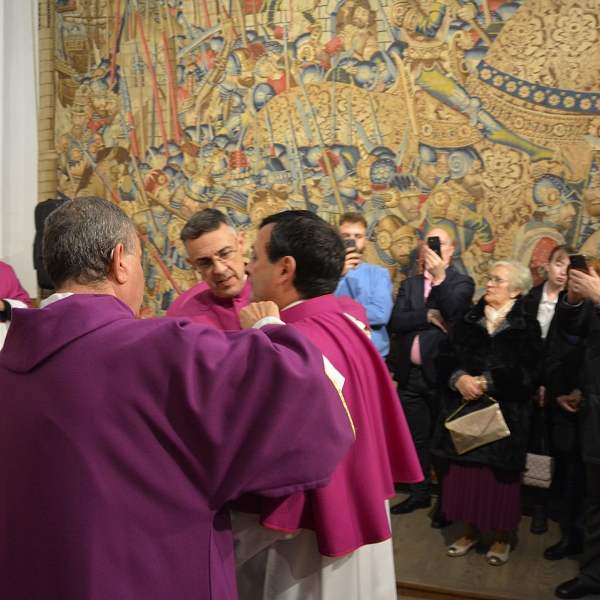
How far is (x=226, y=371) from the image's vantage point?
167 centimetres

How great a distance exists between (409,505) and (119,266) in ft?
14.1

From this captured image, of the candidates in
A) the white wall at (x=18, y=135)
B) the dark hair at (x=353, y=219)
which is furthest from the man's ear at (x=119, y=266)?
the white wall at (x=18, y=135)

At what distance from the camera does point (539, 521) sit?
5.19 meters

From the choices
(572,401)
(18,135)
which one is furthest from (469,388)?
(18,135)

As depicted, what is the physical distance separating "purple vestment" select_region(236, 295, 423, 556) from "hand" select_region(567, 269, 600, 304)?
2.18 meters

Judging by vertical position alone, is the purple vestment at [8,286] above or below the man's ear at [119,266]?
below

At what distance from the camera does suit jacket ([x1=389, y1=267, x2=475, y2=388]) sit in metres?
5.40

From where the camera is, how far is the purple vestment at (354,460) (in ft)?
7.17

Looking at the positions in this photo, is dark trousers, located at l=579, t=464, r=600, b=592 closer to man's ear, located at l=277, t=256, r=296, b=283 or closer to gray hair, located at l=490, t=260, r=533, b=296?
gray hair, located at l=490, t=260, r=533, b=296

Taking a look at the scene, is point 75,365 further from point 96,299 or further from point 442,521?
point 442,521

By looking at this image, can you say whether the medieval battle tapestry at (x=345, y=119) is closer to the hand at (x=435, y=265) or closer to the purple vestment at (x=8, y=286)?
the hand at (x=435, y=265)

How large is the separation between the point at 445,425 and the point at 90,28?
17.5 feet

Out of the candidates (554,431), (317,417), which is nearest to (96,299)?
(317,417)

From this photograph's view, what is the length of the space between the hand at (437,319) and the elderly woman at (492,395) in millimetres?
560
